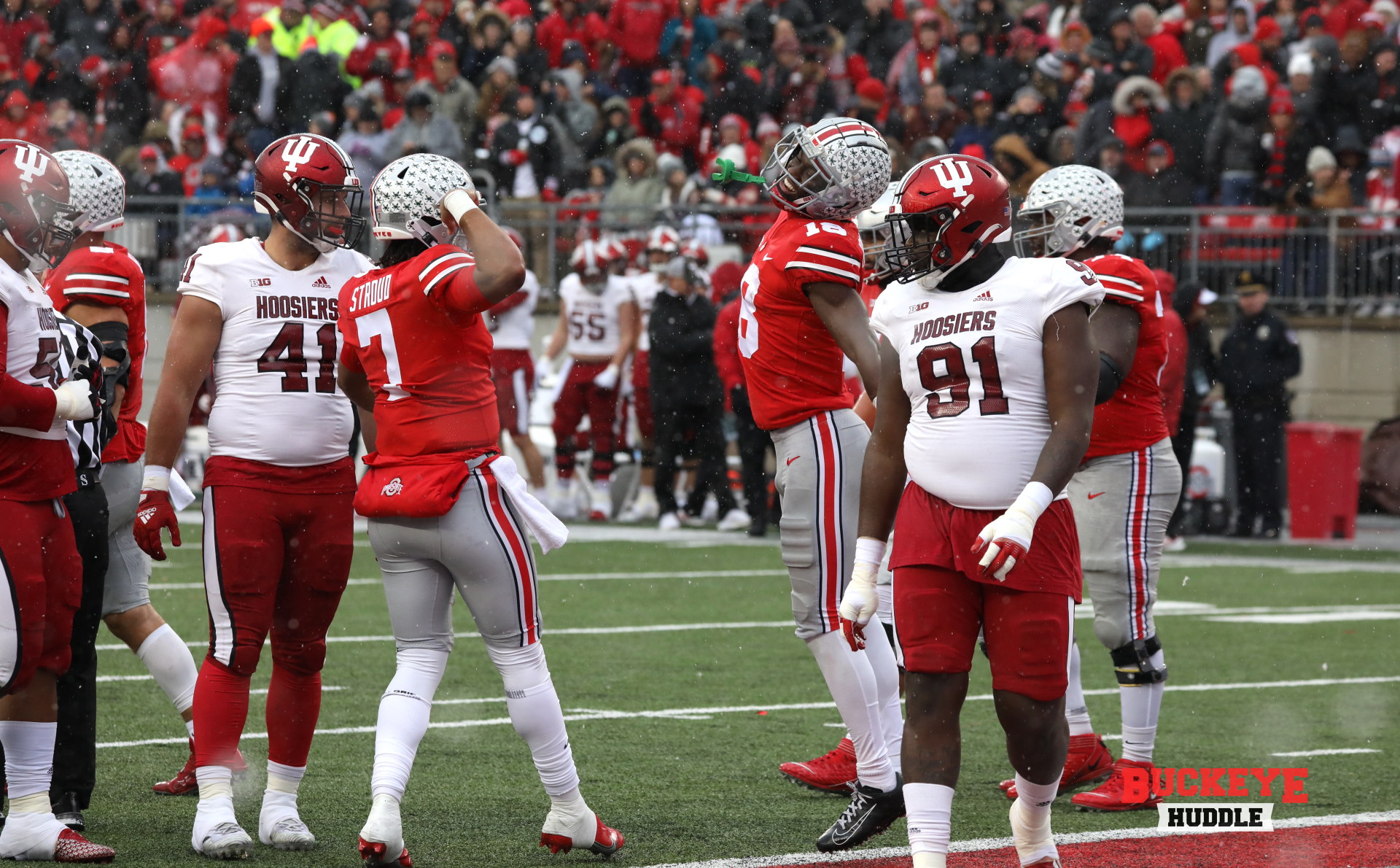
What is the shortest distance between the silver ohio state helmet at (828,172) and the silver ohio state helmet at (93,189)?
6.55 feet

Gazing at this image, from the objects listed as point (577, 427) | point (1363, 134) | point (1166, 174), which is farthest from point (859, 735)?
point (1363, 134)

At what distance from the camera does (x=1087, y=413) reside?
4551mm

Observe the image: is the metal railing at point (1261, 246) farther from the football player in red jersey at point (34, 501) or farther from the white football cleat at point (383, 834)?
the white football cleat at point (383, 834)

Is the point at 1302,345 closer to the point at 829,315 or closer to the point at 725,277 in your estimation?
the point at 725,277

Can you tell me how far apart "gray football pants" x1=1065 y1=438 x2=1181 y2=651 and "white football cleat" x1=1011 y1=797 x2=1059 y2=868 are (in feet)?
5.15

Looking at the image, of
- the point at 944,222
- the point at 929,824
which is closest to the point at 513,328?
the point at 944,222

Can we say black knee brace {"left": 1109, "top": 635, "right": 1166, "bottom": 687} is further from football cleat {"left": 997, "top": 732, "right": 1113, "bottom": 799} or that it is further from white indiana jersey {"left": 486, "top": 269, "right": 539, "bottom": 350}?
white indiana jersey {"left": 486, "top": 269, "right": 539, "bottom": 350}

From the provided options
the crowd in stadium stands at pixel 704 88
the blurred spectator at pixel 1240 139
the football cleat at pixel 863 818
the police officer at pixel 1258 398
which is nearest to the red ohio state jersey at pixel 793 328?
the football cleat at pixel 863 818

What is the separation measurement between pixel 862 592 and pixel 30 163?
2.51 m

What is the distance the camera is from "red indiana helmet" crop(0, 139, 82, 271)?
16.3 ft

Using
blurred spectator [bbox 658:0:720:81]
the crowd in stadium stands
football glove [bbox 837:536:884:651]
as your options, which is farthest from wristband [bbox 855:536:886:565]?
blurred spectator [bbox 658:0:720:81]

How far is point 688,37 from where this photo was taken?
66.0 feet

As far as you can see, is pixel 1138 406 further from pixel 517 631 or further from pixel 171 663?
pixel 171 663

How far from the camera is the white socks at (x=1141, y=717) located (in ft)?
20.2
